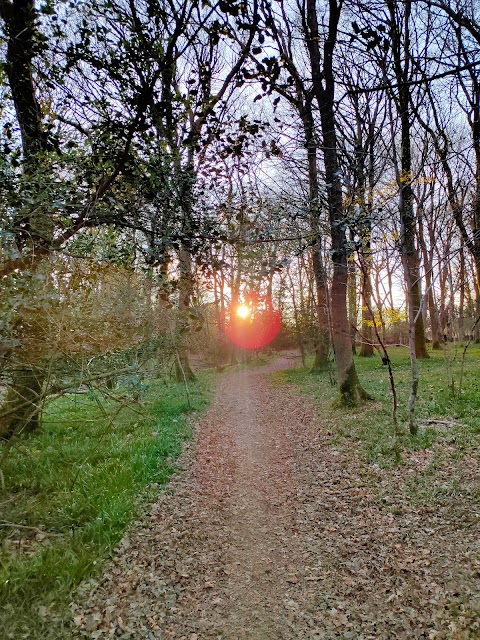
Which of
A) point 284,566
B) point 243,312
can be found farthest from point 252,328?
point 284,566

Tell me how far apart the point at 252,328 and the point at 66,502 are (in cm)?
1930

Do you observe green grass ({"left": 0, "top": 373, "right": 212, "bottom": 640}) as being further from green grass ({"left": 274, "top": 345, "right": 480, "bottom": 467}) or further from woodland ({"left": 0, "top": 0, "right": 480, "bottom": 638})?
green grass ({"left": 274, "top": 345, "right": 480, "bottom": 467})

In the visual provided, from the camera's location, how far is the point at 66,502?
16.3 ft

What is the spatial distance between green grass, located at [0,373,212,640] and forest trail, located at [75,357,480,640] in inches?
10.5

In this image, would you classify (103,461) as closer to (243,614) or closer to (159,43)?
(243,614)

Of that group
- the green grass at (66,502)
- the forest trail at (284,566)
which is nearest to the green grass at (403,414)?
the forest trail at (284,566)

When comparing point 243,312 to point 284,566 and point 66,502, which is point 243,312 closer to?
point 66,502

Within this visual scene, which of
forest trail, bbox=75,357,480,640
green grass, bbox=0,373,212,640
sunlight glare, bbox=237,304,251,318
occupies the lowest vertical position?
forest trail, bbox=75,357,480,640

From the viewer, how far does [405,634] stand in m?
3.05

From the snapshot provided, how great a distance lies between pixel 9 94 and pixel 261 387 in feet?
41.3

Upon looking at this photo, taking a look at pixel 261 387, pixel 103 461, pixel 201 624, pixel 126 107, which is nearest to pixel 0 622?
pixel 201 624

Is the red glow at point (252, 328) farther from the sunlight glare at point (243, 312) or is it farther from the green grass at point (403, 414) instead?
the green grass at point (403, 414)

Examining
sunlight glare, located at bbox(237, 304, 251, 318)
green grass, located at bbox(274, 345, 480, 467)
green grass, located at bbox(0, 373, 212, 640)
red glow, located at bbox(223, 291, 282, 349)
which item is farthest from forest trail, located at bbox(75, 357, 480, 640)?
red glow, located at bbox(223, 291, 282, 349)

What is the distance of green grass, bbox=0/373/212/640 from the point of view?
11.2 feet
